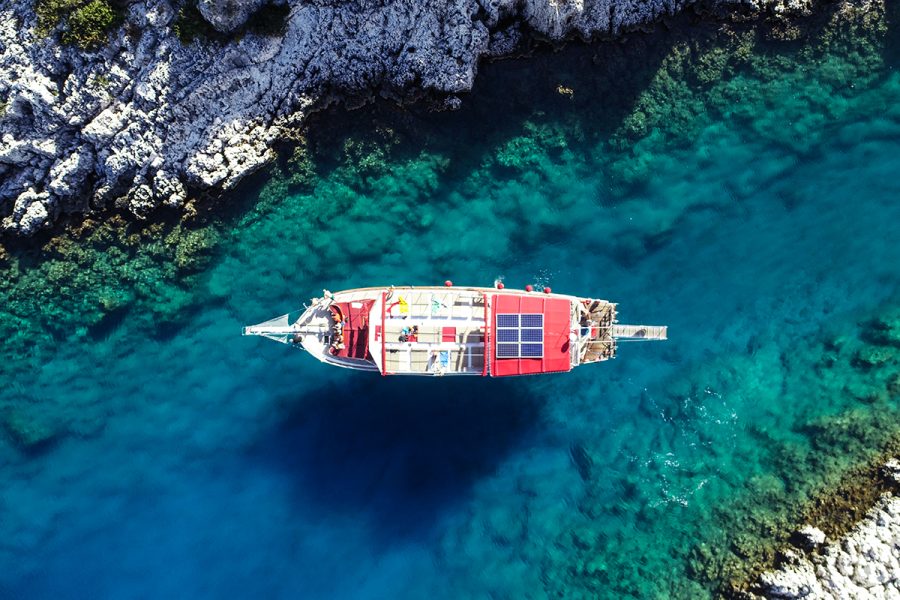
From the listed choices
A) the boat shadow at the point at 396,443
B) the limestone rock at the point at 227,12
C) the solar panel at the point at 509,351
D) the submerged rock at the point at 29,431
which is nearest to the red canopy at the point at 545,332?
the solar panel at the point at 509,351

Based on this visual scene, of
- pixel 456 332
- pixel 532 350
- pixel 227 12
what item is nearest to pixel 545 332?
pixel 532 350

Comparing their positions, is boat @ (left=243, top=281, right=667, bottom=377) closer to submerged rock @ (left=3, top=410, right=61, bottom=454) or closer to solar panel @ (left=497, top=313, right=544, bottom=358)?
solar panel @ (left=497, top=313, right=544, bottom=358)

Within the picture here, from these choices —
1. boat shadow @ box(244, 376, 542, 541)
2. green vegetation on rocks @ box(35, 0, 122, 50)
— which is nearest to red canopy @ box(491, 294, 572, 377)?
boat shadow @ box(244, 376, 542, 541)

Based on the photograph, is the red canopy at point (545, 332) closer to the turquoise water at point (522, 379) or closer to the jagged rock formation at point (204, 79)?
the turquoise water at point (522, 379)

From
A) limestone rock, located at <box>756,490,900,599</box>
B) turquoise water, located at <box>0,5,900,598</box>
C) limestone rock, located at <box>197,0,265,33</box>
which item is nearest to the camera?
limestone rock, located at <box>197,0,265,33</box>

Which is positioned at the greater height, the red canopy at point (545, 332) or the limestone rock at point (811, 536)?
the red canopy at point (545, 332)

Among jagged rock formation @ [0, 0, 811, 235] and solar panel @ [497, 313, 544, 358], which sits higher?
jagged rock formation @ [0, 0, 811, 235]

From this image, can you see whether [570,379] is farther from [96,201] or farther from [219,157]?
[96,201]
